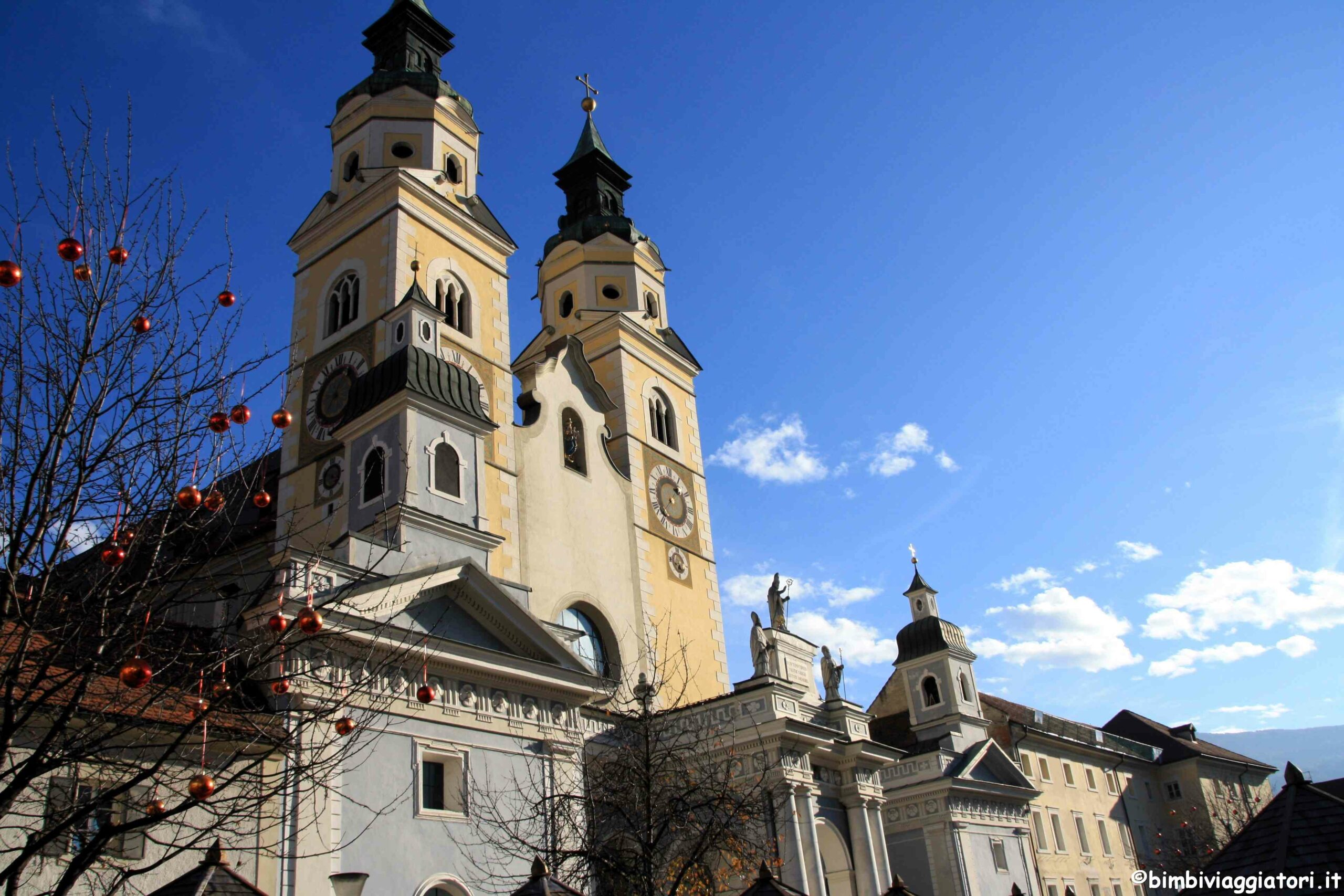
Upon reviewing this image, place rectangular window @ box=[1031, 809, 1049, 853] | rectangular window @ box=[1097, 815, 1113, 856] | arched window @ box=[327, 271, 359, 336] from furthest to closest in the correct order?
rectangular window @ box=[1097, 815, 1113, 856] → rectangular window @ box=[1031, 809, 1049, 853] → arched window @ box=[327, 271, 359, 336]

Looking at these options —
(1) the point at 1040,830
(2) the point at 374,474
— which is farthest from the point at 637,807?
(1) the point at 1040,830

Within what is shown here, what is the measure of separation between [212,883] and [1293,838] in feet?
31.9

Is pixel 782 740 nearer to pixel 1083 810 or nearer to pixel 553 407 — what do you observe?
pixel 553 407

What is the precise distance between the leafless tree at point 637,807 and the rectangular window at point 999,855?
1332cm

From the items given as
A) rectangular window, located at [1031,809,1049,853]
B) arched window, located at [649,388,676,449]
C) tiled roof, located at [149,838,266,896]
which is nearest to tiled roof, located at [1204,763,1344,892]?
tiled roof, located at [149,838,266,896]

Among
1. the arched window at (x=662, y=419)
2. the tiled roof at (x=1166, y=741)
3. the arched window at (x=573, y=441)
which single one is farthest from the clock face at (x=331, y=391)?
the tiled roof at (x=1166, y=741)

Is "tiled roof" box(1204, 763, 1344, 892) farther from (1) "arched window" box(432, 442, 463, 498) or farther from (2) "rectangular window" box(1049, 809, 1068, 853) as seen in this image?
(2) "rectangular window" box(1049, 809, 1068, 853)

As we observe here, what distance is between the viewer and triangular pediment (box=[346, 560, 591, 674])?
56.5 feet

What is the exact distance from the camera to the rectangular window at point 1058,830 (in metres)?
41.7

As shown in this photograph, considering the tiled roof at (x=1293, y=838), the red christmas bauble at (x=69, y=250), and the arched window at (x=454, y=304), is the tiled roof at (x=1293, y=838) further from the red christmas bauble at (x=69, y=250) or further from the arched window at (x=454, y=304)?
the arched window at (x=454, y=304)

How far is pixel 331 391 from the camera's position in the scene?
84.3 ft

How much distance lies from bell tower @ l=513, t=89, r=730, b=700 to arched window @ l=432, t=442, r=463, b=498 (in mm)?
7520

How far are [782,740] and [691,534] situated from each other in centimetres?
919

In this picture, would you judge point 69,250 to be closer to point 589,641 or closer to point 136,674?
point 136,674
